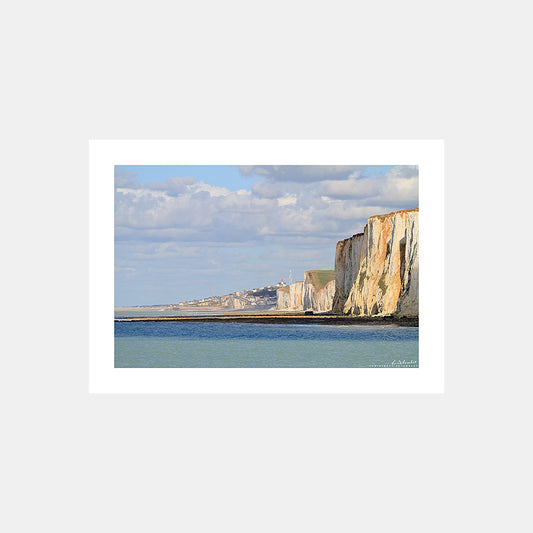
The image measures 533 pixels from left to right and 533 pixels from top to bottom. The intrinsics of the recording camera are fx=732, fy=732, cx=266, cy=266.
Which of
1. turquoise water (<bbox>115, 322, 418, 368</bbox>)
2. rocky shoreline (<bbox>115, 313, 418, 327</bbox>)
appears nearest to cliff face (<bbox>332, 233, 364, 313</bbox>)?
rocky shoreline (<bbox>115, 313, 418, 327</bbox>)

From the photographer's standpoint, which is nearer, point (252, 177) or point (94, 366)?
point (94, 366)

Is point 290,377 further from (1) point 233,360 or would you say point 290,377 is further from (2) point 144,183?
(2) point 144,183

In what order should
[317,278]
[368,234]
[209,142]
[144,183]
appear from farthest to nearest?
[317,278] < [368,234] < [144,183] < [209,142]

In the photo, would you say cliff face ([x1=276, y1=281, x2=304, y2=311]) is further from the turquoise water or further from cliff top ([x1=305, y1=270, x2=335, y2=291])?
the turquoise water

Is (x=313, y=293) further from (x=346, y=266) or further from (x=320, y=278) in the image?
(x=346, y=266)

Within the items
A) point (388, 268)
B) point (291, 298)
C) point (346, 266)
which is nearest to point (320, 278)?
point (291, 298)

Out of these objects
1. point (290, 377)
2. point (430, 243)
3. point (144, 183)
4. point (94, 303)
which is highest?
point (144, 183)

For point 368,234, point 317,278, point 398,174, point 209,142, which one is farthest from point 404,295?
point 317,278
